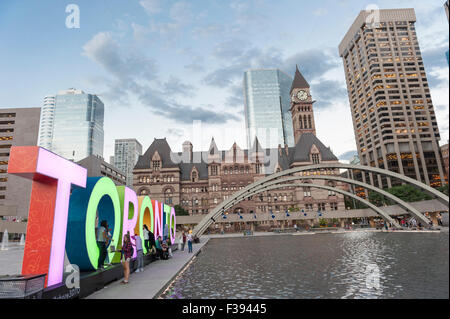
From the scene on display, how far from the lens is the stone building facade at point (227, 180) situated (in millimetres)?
75312

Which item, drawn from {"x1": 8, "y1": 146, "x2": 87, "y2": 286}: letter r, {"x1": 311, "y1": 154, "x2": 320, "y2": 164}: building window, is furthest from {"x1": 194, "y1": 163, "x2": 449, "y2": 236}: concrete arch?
{"x1": 311, "y1": 154, "x2": 320, "y2": 164}: building window

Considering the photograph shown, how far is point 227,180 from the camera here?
7838 cm

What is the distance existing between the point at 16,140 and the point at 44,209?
94.8 metres

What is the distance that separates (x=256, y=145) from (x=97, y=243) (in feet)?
246

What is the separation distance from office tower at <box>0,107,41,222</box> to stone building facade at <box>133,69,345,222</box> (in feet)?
101

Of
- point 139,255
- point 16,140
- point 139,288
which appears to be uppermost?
point 16,140

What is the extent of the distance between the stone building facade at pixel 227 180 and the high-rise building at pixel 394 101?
51.5 metres

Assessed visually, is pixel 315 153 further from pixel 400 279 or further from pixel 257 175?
pixel 400 279

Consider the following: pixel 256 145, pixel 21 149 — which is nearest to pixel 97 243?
pixel 21 149

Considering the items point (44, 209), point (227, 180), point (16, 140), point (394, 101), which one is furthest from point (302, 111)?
point (44, 209)

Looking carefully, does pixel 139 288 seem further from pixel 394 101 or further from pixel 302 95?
pixel 394 101

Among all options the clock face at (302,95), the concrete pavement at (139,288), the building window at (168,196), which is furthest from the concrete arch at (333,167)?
the clock face at (302,95)

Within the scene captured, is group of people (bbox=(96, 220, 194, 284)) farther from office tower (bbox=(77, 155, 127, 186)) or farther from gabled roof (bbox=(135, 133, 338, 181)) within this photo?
office tower (bbox=(77, 155, 127, 186))

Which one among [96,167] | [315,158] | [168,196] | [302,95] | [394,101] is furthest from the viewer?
[394,101]
